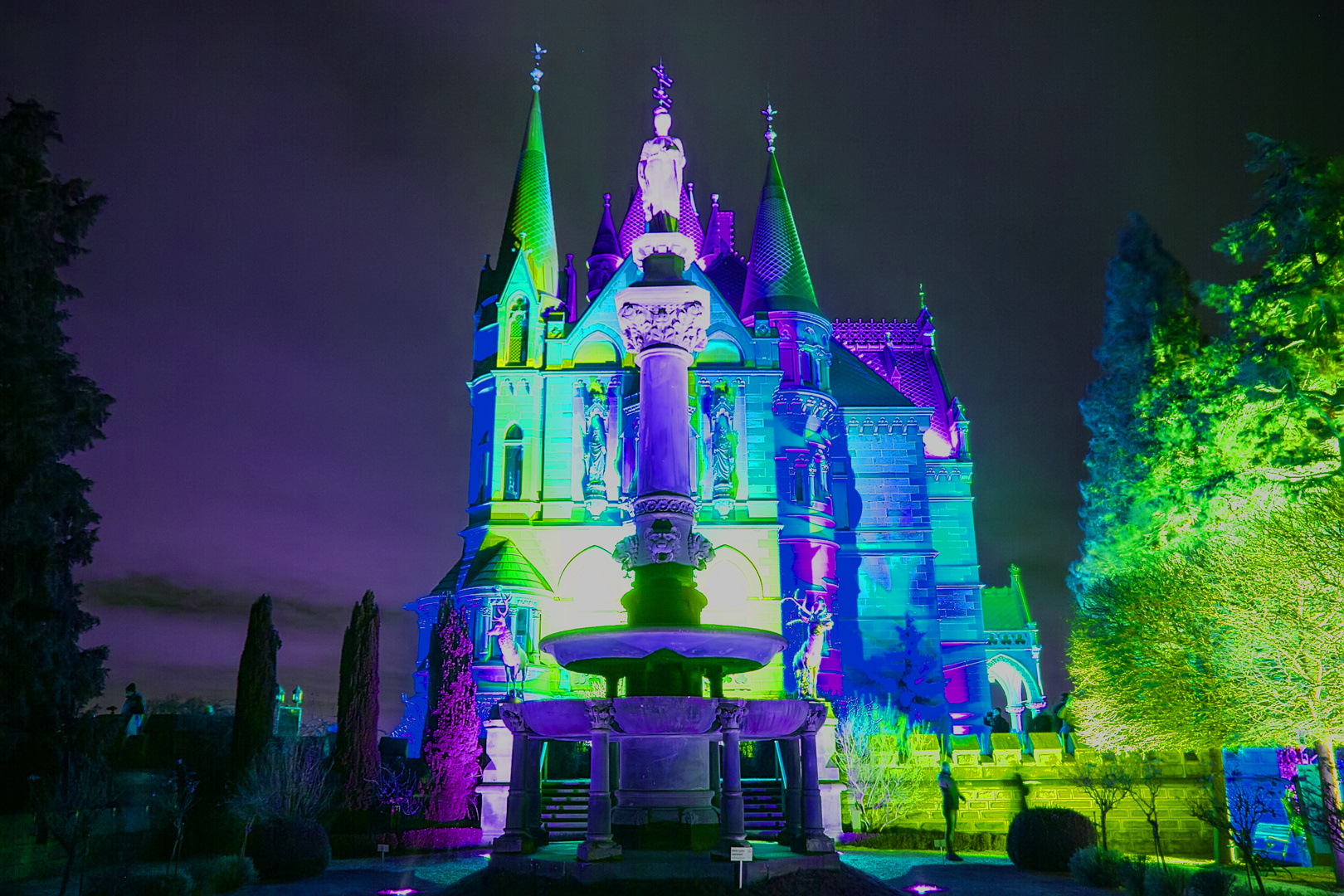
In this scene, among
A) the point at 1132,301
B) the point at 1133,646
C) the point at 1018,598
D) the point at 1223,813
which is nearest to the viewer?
the point at 1223,813

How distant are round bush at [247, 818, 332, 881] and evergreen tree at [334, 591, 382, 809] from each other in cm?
711

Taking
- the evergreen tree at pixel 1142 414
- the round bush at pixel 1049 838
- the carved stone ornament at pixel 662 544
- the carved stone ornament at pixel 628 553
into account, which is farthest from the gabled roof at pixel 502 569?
the round bush at pixel 1049 838

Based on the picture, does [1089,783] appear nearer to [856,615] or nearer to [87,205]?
[856,615]

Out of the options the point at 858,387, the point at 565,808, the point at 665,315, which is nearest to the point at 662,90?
the point at 665,315

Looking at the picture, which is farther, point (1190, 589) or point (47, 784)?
point (1190, 589)

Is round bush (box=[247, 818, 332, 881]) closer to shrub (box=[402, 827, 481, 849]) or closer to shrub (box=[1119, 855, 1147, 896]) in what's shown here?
shrub (box=[402, 827, 481, 849])

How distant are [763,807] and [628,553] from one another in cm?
1076

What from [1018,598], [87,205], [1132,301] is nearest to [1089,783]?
[1132,301]

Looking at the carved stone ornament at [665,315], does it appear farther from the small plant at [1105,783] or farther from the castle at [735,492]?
the castle at [735,492]

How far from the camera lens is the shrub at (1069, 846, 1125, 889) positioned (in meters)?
16.8

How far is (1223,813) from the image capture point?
16.9 meters

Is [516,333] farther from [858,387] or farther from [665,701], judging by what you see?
[665,701]

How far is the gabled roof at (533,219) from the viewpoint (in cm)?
4281

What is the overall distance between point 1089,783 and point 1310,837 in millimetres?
3990
